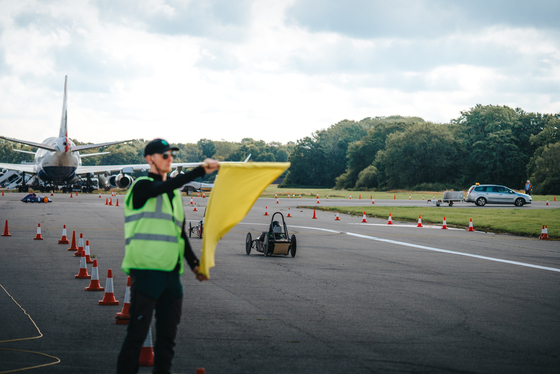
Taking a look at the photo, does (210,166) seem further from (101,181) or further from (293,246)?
(101,181)

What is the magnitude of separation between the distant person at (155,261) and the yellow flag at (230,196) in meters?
0.24

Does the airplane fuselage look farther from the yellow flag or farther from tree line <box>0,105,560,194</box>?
tree line <box>0,105,560,194</box>

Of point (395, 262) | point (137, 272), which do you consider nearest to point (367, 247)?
point (395, 262)

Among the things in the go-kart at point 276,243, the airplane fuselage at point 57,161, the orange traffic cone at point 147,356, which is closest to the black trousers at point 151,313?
the orange traffic cone at point 147,356

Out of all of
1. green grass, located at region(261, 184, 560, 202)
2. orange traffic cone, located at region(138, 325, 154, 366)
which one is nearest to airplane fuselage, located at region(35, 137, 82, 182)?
green grass, located at region(261, 184, 560, 202)

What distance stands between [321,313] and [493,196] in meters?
36.9

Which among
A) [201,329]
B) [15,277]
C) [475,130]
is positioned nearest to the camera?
[201,329]

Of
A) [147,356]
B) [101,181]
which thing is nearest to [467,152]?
[101,181]

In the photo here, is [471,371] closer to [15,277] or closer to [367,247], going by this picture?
[15,277]

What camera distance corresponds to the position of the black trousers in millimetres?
4215

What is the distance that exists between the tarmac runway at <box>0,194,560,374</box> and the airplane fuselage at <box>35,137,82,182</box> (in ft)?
118

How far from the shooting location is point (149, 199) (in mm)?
4375

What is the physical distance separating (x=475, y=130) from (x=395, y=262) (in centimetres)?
10127

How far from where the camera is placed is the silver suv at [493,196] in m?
40.8
